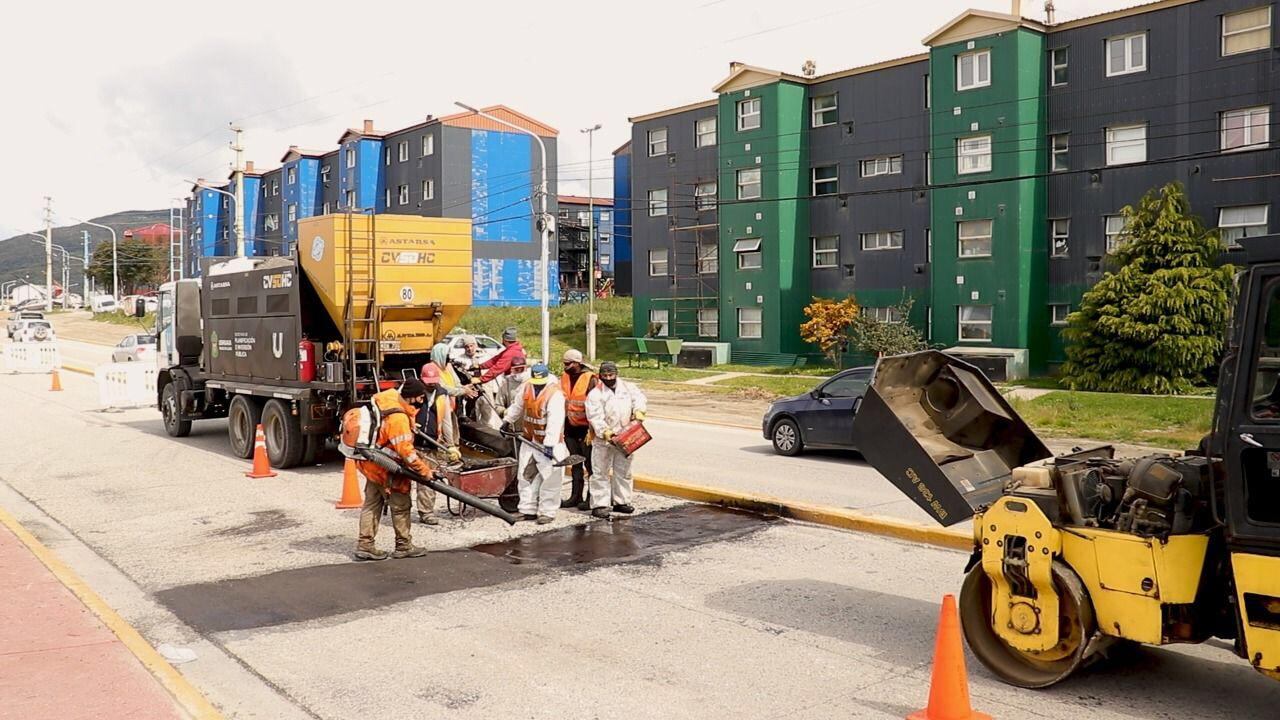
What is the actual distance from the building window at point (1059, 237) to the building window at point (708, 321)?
546 inches

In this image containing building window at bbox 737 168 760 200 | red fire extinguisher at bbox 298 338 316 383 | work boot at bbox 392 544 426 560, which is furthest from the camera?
building window at bbox 737 168 760 200

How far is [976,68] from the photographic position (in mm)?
32250

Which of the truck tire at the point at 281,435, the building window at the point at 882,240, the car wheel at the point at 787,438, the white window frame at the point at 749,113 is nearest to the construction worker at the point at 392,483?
the truck tire at the point at 281,435

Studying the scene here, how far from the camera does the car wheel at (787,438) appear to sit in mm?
16453

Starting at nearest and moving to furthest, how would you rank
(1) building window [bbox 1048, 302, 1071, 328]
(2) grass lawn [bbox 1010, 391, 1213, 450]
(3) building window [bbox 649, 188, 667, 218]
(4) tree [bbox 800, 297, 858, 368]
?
(2) grass lawn [bbox 1010, 391, 1213, 450] → (1) building window [bbox 1048, 302, 1071, 328] → (4) tree [bbox 800, 297, 858, 368] → (3) building window [bbox 649, 188, 667, 218]

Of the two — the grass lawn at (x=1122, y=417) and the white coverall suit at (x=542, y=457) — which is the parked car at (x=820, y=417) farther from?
the white coverall suit at (x=542, y=457)

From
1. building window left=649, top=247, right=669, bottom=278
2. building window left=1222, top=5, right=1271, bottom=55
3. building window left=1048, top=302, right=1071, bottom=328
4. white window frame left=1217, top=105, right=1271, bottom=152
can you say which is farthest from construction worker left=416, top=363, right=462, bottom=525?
building window left=649, top=247, right=669, bottom=278

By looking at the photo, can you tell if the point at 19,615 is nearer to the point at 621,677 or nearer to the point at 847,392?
the point at 621,677

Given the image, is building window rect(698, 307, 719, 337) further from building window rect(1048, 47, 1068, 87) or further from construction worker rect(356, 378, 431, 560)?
construction worker rect(356, 378, 431, 560)

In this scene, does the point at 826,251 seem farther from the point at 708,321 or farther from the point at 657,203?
the point at 657,203

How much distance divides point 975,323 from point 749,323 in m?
9.54

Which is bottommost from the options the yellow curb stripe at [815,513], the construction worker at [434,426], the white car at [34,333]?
the yellow curb stripe at [815,513]

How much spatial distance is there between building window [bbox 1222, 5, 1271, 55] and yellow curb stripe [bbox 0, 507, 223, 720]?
29.6m

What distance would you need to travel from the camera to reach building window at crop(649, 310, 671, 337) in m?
44.1
